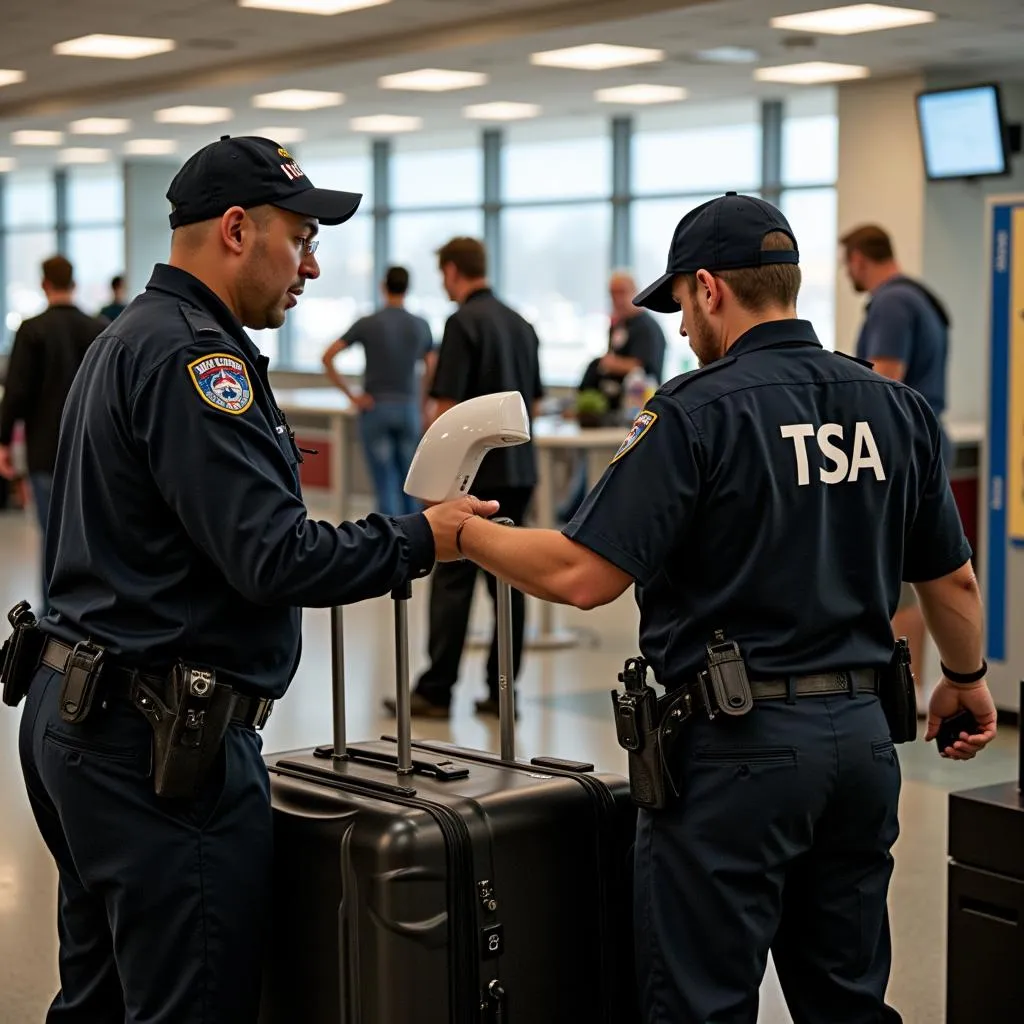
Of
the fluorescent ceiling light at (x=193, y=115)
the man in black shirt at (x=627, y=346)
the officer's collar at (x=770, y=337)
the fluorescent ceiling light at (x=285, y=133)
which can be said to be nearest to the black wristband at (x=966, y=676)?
the officer's collar at (x=770, y=337)

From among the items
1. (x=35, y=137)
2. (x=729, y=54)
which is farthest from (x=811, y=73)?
(x=35, y=137)

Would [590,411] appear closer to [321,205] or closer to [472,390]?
[472,390]

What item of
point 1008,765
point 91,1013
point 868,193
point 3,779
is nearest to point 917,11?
point 868,193

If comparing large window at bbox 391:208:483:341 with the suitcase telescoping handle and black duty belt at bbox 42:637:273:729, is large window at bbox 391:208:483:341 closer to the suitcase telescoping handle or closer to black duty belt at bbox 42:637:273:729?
the suitcase telescoping handle

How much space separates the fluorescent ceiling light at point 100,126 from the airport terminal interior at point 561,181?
65 millimetres

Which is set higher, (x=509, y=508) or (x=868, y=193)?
(x=868, y=193)

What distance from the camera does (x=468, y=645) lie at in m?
7.06

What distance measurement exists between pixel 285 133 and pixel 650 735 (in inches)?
481

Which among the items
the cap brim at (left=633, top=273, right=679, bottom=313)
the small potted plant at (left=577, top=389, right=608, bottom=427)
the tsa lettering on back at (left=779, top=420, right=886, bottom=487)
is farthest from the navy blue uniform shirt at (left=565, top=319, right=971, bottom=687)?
the small potted plant at (left=577, top=389, right=608, bottom=427)

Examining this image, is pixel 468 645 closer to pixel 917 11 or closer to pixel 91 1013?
pixel 917 11

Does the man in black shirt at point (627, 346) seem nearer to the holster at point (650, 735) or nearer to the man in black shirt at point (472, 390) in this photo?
the man in black shirt at point (472, 390)

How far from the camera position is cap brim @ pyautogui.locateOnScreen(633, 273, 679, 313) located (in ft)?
7.30

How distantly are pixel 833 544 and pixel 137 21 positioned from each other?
23.9 ft

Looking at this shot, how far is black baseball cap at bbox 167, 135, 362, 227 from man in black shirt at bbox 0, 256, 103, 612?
4584 mm
